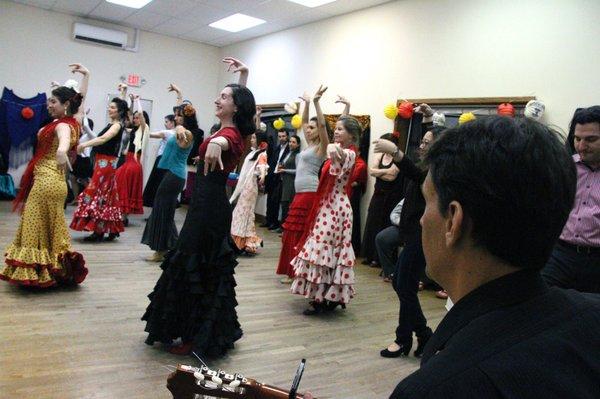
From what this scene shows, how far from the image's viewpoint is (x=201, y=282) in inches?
105

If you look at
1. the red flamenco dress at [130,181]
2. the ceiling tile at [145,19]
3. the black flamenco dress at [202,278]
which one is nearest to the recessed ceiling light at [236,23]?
the ceiling tile at [145,19]

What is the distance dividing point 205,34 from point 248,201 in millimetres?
5074

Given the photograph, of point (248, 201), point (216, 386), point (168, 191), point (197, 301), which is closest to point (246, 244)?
point (248, 201)

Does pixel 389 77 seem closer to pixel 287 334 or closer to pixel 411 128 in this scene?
pixel 411 128

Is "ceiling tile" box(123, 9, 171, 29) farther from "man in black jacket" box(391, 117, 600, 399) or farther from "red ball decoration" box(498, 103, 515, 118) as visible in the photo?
"man in black jacket" box(391, 117, 600, 399)

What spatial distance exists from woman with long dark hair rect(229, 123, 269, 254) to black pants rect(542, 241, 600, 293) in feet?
11.9

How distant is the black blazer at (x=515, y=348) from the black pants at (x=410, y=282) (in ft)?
6.76

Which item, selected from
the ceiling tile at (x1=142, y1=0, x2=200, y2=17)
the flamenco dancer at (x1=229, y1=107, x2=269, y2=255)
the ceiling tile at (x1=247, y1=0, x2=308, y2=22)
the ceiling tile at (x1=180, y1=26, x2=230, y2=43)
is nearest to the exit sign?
the ceiling tile at (x1=180, y1=26, x2=230, y2=43)

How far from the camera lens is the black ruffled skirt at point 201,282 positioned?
2.64m

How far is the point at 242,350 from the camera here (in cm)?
286

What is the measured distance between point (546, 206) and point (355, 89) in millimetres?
6215

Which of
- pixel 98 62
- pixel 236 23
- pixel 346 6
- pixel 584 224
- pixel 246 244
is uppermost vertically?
pixel 236 23

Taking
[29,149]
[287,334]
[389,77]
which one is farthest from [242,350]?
[29,149]

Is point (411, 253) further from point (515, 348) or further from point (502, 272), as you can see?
point (515, 348)
